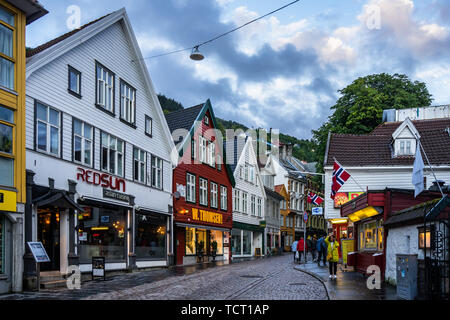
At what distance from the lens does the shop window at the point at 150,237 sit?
87.7 ft

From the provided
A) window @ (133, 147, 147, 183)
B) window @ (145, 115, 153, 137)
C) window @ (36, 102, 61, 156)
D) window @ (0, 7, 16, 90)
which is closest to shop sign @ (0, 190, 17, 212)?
window @ (36, 102, 61, 156)

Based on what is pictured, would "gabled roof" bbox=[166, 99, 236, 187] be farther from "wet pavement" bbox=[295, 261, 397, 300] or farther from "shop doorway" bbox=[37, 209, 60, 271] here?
"wet pavement" bbox=[295, 261, 397, 300]

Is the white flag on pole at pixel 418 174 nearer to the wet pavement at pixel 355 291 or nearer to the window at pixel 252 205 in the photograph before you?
the wet pavement at pixel 355 291

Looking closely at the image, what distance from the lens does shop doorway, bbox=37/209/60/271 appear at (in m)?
19.1

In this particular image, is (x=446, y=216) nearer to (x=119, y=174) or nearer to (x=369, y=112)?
(x=119, y=174)

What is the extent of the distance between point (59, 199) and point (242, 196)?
28678 millimetres

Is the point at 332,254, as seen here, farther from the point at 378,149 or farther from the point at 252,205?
the point at 252,205

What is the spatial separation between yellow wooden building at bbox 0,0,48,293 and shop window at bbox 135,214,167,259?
10346mm

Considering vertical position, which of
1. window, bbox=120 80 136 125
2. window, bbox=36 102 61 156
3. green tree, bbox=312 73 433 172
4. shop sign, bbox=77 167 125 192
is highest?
green tree, bbox=312 73 433 172

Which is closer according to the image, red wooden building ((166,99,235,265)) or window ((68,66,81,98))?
window ((68,66,81,98))

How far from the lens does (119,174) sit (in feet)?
81.5

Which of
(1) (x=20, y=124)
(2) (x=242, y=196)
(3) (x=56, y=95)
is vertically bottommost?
→ (2) (x=242, y=196)

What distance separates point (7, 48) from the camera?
16.5m

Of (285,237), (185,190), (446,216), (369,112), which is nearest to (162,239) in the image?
(185,190)
